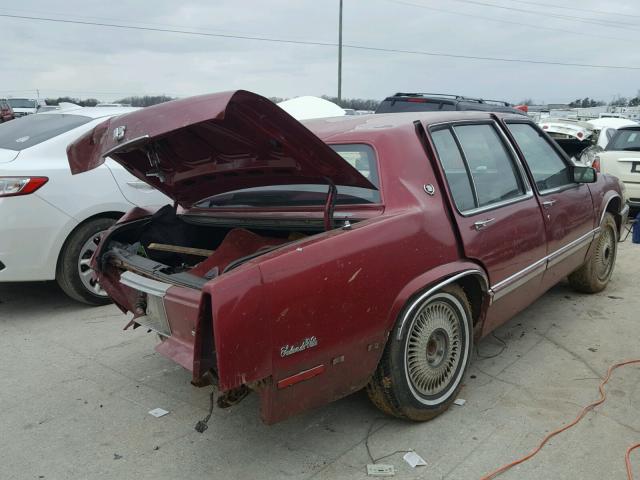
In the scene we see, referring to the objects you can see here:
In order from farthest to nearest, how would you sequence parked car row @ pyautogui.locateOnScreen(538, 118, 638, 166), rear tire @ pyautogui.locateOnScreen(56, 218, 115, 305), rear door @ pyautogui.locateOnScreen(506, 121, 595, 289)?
parked car row @ pyautogui.locateOnScreen(538, 118, 638, 166)
rear tire @ pyautogui.locateOnScreen(56, 218, 115, 305)
rear door @ pyautogui.locateOnScreen(506, 121, 595, 289)

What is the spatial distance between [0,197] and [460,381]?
3706mm

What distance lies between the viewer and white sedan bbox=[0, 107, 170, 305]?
4.55m

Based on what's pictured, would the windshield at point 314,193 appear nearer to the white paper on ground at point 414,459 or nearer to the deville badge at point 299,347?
the deville badge at point 299,347

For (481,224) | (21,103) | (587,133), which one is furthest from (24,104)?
(481,224)

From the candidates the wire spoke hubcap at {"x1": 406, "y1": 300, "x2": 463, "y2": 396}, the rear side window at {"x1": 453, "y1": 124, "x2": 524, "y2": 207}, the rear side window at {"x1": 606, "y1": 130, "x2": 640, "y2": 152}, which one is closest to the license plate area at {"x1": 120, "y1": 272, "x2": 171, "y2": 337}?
the wire spoke hubcap at {"x1": 406, "y1": 300, "x2": 463, "y2": 396}

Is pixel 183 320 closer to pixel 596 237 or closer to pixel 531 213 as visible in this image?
pixel 531 213

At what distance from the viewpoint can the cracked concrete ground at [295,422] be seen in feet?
8.92

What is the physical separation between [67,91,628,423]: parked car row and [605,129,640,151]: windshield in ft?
18.6

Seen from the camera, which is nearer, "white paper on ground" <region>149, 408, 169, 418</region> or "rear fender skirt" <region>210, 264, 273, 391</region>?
"rear fender skirt" <region>210, 264, 273, 391</region>

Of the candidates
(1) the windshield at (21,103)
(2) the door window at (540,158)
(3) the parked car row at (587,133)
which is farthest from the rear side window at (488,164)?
(1) the windshield at (21,103)

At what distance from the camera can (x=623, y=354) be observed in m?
3.91

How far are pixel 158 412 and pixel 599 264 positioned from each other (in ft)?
13.1

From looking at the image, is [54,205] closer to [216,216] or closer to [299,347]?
[216,216]

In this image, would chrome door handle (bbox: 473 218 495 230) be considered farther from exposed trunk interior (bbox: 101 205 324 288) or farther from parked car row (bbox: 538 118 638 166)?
parked car row (bbox: 538 118 638 166)
